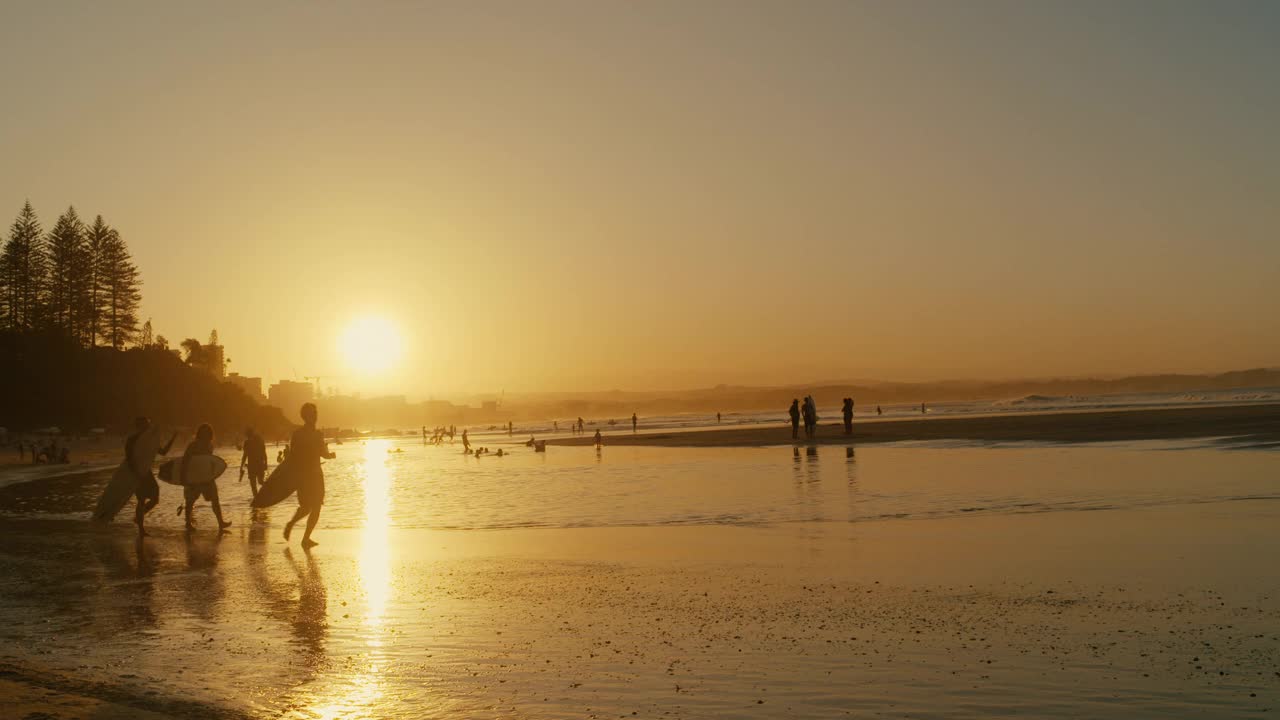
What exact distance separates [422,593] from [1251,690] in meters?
8.18

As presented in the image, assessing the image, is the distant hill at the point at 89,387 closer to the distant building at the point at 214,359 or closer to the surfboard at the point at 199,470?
the distant building at the point at 214,359

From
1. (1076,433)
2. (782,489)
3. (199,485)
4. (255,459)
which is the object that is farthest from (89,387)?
(782,489)

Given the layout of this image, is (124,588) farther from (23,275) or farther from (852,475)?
(23,275)

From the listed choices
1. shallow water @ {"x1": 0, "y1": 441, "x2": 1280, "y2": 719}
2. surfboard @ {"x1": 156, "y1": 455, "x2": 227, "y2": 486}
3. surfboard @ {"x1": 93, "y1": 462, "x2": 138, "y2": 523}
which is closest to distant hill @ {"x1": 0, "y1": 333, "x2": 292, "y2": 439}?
surfboard @ {"x1": 93, "y1": 462, "x2": 138, "y2": 523}

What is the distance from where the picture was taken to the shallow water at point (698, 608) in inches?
277

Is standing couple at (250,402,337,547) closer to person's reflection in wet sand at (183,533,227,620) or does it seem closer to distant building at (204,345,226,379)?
person's reflection in wet sand at (183,533,227,620)

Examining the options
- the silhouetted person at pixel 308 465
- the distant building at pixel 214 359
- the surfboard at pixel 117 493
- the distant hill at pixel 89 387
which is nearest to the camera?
the silhouetted person at pixel 308 465

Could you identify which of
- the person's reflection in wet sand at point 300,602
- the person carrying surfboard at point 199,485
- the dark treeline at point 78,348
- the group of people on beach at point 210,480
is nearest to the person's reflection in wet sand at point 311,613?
the person's reflection in wet sand at point 300,602

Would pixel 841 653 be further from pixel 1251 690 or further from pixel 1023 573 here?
pixel 1023 573

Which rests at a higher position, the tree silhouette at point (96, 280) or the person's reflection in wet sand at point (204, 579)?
the tree silhouette at point (96, 280)

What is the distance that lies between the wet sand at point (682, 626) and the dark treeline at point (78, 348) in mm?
93041

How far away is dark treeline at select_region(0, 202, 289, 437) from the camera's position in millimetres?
96000

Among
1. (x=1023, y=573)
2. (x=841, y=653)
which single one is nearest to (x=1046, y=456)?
(x=1023, y=573)

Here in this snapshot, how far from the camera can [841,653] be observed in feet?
26.6
